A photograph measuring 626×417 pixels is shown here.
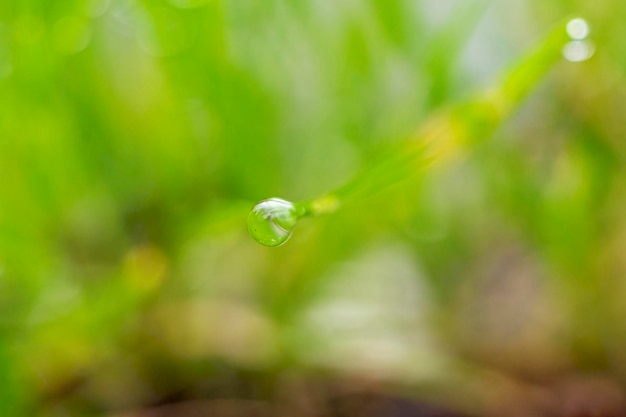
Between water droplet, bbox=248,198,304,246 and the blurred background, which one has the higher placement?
the blurred background

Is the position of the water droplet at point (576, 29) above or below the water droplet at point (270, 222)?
above

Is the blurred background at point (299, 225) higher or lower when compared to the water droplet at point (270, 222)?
higher

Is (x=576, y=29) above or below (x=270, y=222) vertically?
above

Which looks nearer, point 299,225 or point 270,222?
point 270,222

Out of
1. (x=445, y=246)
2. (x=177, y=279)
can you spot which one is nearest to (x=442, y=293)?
(x=445, y=246)

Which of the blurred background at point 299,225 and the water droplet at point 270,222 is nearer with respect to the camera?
the water droplet at point 270,222
